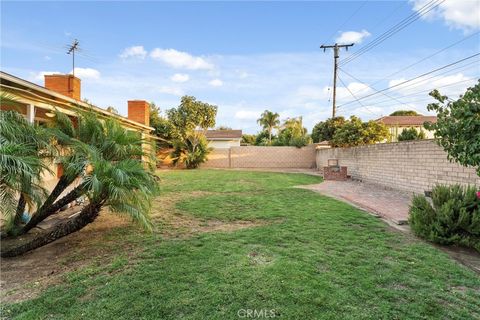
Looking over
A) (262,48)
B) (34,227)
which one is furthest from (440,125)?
(262,48)

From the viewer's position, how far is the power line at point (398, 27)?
10522mm

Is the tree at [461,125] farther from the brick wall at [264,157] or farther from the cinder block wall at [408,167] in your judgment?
the brick wall at [264,157]

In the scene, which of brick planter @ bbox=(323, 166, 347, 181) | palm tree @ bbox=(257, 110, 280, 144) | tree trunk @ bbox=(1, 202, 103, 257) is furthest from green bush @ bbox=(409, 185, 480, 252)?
palm tree @ bbox=(257, 110, 280, 144)

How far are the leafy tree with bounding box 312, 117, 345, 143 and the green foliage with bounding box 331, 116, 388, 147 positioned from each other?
2812 millimetres

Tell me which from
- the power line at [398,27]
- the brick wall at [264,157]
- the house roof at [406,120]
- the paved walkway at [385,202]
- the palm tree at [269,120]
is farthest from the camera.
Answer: the palm tree at [269,120]

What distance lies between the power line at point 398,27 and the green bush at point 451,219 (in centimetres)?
898

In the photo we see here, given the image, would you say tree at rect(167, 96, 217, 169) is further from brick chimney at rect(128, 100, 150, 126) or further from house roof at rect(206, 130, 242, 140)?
house roof at rect(206, 130, 242, 140)

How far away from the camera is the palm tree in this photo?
1585 inches

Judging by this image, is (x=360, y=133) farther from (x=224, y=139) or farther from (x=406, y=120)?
(x=406, y=120)

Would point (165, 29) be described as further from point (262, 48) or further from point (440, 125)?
point (440, 125)

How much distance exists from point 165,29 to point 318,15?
6.58 metres

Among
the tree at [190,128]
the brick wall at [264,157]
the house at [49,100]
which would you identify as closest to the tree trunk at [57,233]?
the house at [49,100]

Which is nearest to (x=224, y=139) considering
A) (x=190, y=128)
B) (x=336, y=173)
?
(x=190, y=128)

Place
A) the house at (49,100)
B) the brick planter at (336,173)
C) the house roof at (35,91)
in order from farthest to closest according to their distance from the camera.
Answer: the brick planter at (336,173) → the house roof at (35,91) → the house at (49,100)
